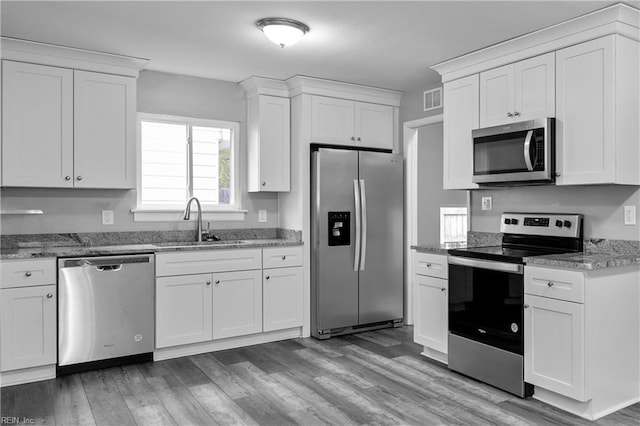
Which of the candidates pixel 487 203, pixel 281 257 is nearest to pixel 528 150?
pixel 487 203

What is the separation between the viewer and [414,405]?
295 centimetres

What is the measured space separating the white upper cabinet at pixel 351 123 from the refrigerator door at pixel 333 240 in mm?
237

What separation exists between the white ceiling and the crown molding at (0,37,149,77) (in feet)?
0.29

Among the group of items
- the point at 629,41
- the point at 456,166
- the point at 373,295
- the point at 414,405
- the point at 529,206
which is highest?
the point at 629,41

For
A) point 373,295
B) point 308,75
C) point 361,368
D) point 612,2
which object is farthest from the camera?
point 373,295

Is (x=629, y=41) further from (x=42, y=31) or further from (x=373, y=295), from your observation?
(x=42, y=31)

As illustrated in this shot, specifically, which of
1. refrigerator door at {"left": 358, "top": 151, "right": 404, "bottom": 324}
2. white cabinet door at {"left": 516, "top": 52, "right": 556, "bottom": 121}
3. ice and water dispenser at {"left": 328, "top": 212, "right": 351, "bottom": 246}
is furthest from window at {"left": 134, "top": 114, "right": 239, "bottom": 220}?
white cabinet door at {"left": 516, "top": 52, "right": 556, "bottom": 121}

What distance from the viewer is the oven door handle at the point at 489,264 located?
3.05 metres

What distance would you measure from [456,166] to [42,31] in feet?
10.1

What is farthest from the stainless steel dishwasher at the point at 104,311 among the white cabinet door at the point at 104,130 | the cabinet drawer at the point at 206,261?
the white cabinet door at the point at 104,130

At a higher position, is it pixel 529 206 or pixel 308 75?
pixel 308 75

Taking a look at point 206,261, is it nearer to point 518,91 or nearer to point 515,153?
point 515,153

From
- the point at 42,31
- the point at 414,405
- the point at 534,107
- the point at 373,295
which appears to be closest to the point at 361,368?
the point at 414,405

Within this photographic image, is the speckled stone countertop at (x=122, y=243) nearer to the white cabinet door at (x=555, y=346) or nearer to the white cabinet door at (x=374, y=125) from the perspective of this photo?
the white cabinet door at (x=374, y=125)
